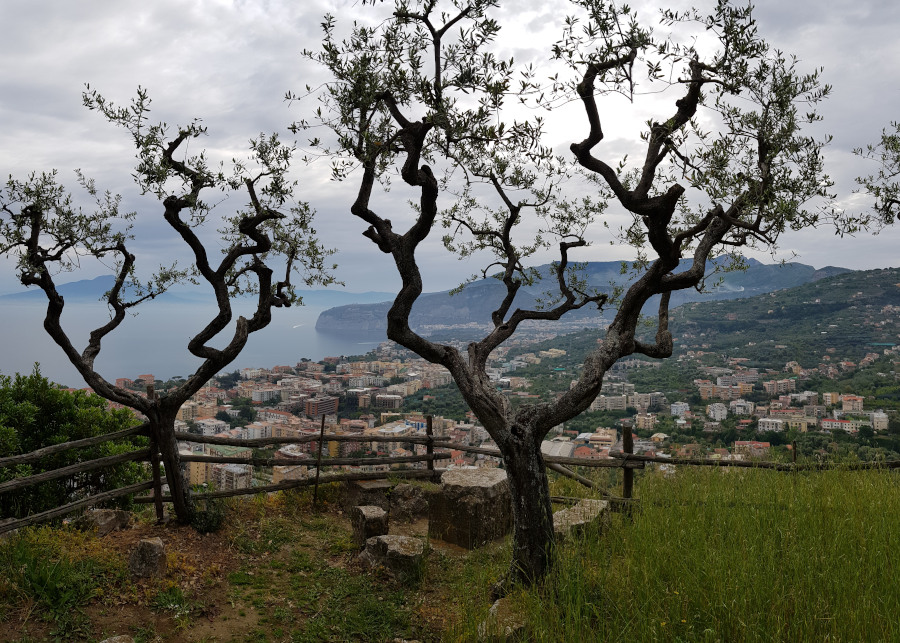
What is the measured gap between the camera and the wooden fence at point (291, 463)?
6.38 m

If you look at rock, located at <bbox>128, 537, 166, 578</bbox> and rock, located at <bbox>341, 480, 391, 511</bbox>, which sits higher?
rock, located at <bbox>128, 537, 166, 578</bbox>

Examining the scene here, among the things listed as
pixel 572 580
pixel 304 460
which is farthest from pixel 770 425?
pixel 572 580

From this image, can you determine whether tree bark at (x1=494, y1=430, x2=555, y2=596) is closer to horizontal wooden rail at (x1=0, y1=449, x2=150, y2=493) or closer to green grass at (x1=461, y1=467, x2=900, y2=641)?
green grass at (x1=461, y1=467, x2=900, y2=641)

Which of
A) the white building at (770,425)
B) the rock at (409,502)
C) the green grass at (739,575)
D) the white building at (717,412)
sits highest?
the green grass at (739,575)

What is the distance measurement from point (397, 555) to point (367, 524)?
41.2 inches

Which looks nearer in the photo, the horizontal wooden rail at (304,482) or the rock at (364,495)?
the horizontal wooden rail at (304,482)

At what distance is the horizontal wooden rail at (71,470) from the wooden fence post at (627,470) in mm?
7291

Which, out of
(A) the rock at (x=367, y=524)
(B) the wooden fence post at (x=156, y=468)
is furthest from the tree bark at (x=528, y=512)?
(B) the wooden fence post at (x=156, y=468)

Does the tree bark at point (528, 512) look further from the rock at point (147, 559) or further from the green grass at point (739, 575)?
the rock at point (147, 559)

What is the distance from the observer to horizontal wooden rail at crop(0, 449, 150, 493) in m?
6.00

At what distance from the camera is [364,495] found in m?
9.85

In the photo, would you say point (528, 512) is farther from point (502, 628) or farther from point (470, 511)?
point (470, 511)

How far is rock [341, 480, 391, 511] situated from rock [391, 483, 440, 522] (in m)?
0.16

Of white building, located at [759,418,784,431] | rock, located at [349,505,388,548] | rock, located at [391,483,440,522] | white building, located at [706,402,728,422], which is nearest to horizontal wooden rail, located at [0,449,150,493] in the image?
rock, located at [349,505,388,548]
